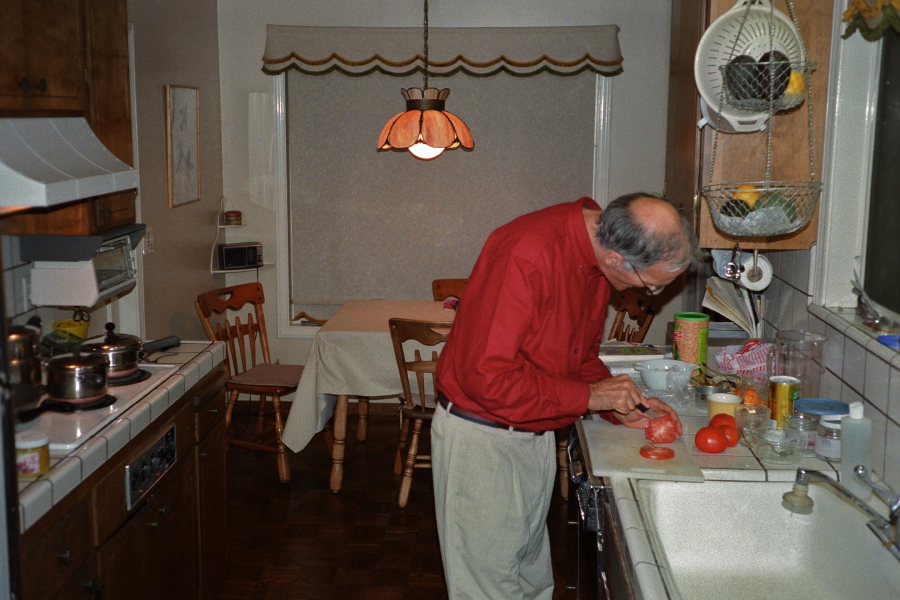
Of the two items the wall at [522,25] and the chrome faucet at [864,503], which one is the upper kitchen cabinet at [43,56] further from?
the wall at [522,25]

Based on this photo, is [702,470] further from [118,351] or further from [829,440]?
[118,351]

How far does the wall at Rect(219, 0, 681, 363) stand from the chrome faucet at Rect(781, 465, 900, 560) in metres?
3.34

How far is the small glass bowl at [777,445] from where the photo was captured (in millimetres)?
1899

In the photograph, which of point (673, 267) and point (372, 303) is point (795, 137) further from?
point (372, 303)

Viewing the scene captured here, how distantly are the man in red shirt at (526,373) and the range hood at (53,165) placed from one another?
1.00m

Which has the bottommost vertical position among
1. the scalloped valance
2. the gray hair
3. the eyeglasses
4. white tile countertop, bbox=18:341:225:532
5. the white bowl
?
white tile countertop, bbox=18:341:225:532

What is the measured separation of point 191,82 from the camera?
443 centimetres

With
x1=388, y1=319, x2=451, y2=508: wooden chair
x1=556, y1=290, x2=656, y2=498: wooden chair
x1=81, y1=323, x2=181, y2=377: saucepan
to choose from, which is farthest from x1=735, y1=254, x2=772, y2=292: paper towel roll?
x1=81, y1=323, x2=181, y2=377: saucepan

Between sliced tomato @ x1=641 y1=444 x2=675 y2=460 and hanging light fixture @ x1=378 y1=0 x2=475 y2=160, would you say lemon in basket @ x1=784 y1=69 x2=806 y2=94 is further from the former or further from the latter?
hanging light fixture @ x1=378 y1=0 x2=475 y2=160

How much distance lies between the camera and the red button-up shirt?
73.2 inches

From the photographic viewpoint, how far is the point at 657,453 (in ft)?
6.17

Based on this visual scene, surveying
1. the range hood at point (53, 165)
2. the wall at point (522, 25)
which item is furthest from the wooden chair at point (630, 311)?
the range hood at point (53, 165)

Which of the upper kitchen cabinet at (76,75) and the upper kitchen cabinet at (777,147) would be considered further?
the upper kitchen cabinet at (777,147)

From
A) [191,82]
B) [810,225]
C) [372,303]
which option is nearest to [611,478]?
[810,225]
